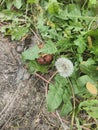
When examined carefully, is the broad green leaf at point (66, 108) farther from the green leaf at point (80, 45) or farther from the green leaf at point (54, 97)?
the green leaf at point (80, 45)

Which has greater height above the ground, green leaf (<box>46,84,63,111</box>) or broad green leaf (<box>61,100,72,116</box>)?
green leaf (<box>46,84,63,111</box>)

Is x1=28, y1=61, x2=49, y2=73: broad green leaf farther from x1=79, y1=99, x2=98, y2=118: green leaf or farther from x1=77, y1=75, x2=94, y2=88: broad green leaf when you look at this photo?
x1=79, y1=99, x2=98, y2=118: green leaf

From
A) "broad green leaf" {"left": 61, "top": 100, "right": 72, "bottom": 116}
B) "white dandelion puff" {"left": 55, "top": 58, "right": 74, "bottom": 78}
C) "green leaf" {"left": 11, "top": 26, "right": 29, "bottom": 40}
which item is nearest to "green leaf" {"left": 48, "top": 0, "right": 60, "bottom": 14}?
"green leaf" {"left": 11, "top": 26, "right": 29, "bottom": 40}

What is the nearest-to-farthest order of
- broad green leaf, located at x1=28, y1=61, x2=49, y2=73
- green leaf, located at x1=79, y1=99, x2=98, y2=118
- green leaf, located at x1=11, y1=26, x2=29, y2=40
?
1. green leaf, located at x1=79, y1=99, x2=98, y2=118
2. broad green leaf, located at x1=28, y1=61, x2=49, y2=73
3. green leaf, located at x1=11, y1=26, x2=29, y2=40

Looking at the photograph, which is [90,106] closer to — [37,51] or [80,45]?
[80,45]

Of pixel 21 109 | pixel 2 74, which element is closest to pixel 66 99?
pixel 21 109

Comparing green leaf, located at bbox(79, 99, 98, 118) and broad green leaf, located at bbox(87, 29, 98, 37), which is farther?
broad green leaf, located at bbox(87, 29, 98, 37)
